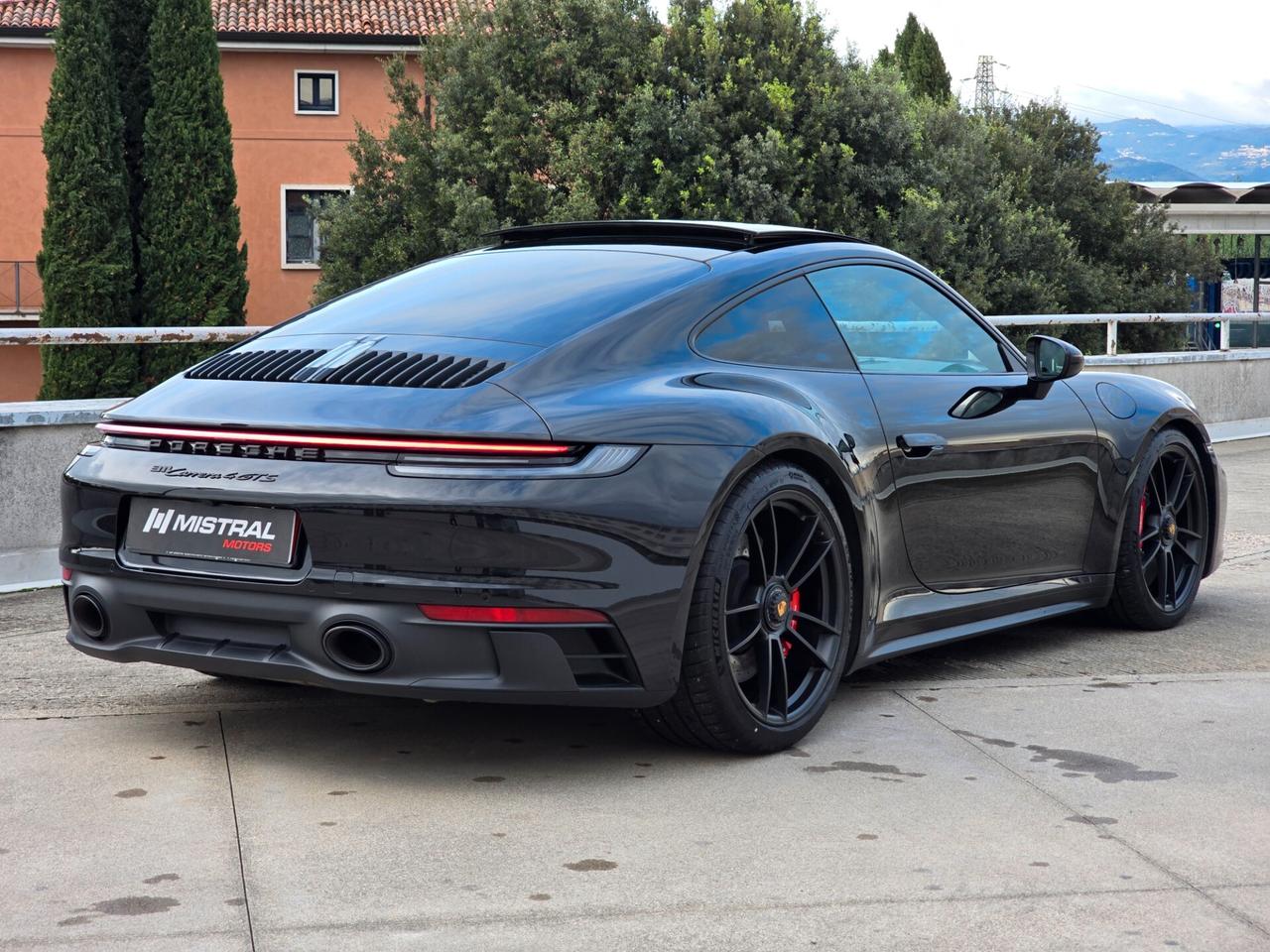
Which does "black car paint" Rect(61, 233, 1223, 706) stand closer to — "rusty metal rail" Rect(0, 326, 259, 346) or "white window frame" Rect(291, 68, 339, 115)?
"rusty metal rail" Rect(0, 326, 259, 346)

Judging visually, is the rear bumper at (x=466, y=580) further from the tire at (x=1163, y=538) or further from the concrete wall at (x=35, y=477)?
the concrete wall at (x=35, y=477)

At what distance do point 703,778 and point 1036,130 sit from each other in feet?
114

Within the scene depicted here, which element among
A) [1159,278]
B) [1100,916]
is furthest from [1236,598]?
[1159,278]

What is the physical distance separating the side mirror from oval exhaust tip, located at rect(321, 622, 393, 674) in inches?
99.0

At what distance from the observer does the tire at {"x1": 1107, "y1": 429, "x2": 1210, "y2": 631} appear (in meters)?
5.75

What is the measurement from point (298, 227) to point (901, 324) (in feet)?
115

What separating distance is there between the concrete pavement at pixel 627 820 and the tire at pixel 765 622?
0.39 feet

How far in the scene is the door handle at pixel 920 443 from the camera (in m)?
4.65

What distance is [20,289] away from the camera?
123 ft

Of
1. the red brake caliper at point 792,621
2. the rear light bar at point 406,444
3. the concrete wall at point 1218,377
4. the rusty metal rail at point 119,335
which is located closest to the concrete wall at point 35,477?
the rusty metal rail at point 119,335

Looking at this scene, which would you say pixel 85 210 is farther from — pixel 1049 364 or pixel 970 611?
pixel 970 611

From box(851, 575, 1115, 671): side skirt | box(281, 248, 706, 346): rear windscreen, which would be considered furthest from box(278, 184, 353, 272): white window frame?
box(281, 248, 706, 346): rear windscreen

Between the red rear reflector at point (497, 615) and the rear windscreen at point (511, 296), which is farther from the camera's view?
the rear windscreen at point (511, 296)

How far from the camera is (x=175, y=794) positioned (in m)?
3.79
